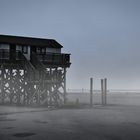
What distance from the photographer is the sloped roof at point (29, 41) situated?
133ft

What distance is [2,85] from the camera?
3916cm

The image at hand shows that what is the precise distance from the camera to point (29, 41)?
42.4 meters

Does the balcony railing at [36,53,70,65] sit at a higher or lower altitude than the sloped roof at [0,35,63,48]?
lower

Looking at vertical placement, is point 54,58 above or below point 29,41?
below

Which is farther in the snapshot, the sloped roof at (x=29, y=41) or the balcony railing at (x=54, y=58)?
the sloped roof at (x=29, y=41)

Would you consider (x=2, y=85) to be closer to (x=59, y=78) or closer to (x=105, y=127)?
(x=59, y=78)

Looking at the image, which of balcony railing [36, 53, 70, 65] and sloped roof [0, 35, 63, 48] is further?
sloped roof [0, 35, 63, 48]

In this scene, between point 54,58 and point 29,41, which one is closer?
point 54,58

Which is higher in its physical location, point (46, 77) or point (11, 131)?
point (46, 77)

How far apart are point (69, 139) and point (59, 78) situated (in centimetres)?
2366

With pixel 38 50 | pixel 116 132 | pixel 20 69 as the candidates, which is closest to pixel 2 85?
pixel 20 69

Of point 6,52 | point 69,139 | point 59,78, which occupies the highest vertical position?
point 6,52

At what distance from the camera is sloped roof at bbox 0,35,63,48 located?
4053cm

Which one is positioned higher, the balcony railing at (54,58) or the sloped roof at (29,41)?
the sloped roof at (29,41)
